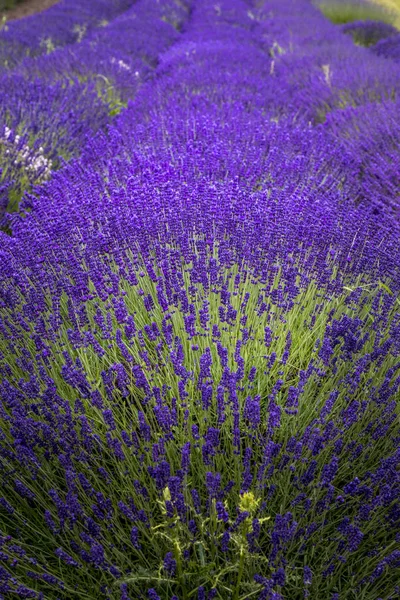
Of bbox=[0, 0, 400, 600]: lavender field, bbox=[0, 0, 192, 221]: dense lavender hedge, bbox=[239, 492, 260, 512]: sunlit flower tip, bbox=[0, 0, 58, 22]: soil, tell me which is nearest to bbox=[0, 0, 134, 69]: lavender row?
bbox=[0, 0, 192, 221]: dense lavender hedge

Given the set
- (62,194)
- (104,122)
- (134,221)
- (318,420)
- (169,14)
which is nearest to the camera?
(318,420)

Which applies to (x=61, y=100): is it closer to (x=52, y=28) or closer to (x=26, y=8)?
(x=52, y=28)

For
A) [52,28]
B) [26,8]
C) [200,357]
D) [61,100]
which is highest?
[200,357]

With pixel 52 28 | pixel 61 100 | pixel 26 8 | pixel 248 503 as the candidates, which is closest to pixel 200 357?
pixel 248 503

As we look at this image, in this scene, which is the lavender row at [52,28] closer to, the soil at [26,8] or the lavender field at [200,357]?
the soil at [26,8]

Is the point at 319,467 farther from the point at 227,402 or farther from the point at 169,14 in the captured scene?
the point at 169,14

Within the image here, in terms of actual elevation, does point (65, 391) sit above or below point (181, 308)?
below

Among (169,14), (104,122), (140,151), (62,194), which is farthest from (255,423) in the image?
(169,14)
